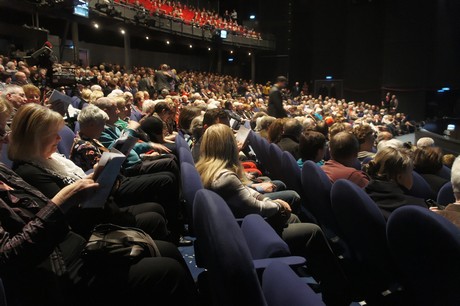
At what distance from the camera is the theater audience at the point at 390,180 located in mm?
2053

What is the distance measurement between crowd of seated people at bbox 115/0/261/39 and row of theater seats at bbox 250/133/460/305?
1439 cm

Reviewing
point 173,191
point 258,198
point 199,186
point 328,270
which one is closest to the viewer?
point 199,186

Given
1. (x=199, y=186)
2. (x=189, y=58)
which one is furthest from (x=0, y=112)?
(x=189, y=58)

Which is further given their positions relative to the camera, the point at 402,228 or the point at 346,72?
the point at 346,72

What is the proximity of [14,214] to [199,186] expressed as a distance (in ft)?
2.78

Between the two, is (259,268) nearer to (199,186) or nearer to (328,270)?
(199,186)

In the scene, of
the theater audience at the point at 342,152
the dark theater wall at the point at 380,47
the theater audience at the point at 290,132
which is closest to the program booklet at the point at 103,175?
the theater audience at the point at 342,152

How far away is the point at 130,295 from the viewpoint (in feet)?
5.23

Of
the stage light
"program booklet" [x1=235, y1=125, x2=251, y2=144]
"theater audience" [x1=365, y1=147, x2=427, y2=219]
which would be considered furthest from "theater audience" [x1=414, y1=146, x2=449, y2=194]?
the stage light

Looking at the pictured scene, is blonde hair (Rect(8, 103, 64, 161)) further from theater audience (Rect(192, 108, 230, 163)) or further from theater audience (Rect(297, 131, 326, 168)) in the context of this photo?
theater audience (Rect(297, 131, 326, 168))

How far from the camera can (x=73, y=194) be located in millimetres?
1476

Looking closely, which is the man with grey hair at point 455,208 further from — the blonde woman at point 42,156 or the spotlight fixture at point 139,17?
the spotlight fixture at point 139,17

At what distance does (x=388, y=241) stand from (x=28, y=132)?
61.9 inches

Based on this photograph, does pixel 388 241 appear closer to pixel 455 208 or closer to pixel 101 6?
pixel 455 208
